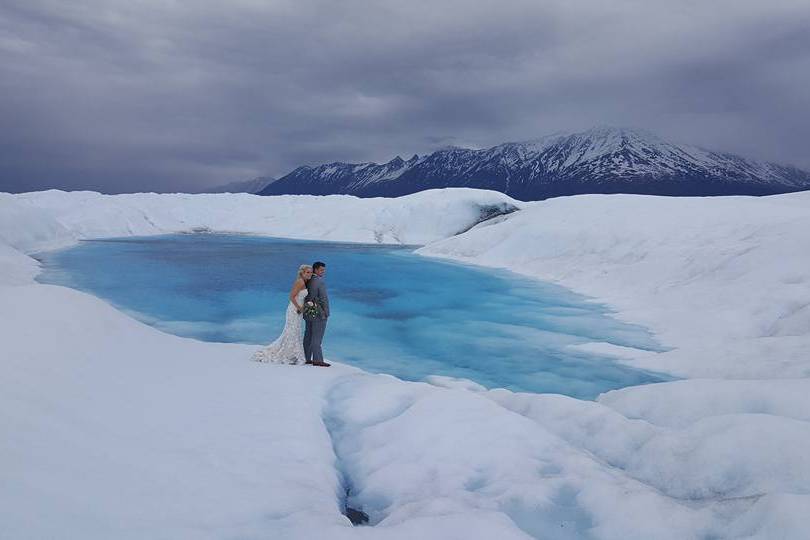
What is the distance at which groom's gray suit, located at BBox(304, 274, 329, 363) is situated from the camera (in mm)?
11211

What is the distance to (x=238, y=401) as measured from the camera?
799 cm

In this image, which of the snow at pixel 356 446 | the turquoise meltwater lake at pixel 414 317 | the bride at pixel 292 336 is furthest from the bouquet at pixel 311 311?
the turquoise meltwater lake at pixel 414 317

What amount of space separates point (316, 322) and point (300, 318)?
1.21 feet

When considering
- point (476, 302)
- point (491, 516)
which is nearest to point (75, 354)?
point (491, 516)

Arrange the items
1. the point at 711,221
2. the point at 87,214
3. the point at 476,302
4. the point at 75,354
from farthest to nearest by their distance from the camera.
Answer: the point at 87,214, the point at 711,221, the point at 476,302, the point at 75,354

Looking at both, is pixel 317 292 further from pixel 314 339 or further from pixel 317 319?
pixel 314 339

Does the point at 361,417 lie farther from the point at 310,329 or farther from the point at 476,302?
the point at 476,302

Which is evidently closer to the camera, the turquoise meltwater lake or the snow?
the snow

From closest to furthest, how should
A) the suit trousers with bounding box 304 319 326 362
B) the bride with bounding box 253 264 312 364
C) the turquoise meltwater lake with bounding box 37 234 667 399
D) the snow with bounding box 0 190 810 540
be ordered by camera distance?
the snow with bounding box 0 190 810 540 < the bride with bounding box 253 264 312 364 < the suit trousers with bounding box 304 319 326 362 < the turquoise meltwater lake with bounding box 37 234 667 399

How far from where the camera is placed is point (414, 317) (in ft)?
76.8

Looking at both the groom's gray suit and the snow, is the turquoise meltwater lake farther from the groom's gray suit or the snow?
the groom's gray suit

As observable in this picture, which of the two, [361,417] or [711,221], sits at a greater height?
[711,221]

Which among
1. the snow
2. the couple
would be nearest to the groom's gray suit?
the couple

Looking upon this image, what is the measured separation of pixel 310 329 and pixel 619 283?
2066cm
